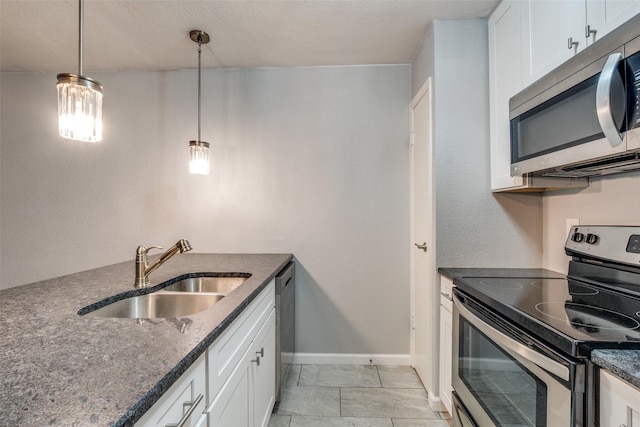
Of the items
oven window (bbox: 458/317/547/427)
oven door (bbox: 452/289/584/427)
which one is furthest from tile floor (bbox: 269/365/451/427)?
oven window (bbox: 458/317/547/427)

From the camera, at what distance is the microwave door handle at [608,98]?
0.91 m

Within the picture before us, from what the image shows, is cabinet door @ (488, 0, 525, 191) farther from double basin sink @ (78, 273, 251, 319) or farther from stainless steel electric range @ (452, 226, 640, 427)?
double basin sink @ (78, 273, 251, 319)

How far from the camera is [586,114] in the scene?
3.60 feet

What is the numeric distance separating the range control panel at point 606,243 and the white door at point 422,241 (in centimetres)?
70

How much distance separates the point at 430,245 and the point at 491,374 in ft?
2.82

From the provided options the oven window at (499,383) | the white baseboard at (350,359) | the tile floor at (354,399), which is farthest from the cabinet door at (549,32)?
the white baseboard at (350,359)

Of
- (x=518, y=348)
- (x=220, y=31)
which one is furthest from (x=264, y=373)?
(x=220, y=31)

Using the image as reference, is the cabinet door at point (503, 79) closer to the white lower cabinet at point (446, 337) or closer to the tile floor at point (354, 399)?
the white lower cabinet at point (446, 337)

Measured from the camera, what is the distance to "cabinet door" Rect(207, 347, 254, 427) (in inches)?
39.9

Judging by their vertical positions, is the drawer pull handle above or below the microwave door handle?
below

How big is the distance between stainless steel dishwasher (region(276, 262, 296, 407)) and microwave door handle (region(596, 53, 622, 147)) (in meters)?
1.65

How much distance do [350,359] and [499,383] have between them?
1.53 metres

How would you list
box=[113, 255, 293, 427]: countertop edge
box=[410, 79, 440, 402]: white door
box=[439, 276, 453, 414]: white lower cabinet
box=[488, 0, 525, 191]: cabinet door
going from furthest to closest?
1. box=[410, 79, 440, 402]: white door
2. box=[439, 276, 453, 414]: white lower cabinet
3. box=[488, 0, 525, 191]: cabinet door
4. box=[113, 255, 293, 427]: countertop edge

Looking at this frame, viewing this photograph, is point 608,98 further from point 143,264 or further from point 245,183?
point 245,183
